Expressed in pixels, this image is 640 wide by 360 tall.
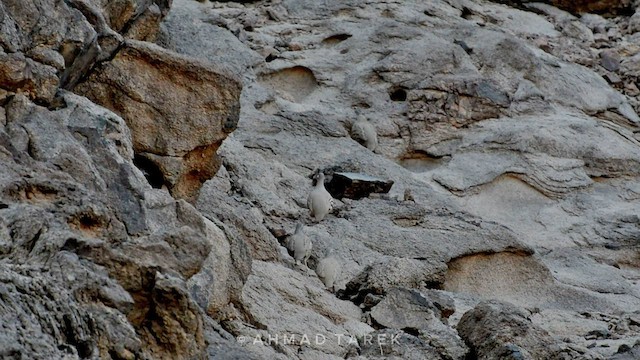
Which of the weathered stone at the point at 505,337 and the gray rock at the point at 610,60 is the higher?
the weathered stone at the point at 505,337

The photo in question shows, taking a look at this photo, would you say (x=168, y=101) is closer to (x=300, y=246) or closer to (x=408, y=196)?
(x=300, y=246)

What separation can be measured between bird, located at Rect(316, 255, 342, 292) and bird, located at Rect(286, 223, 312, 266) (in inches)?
7.3

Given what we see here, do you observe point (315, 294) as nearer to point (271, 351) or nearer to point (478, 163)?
point (271, 351)

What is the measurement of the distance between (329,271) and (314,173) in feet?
12.2

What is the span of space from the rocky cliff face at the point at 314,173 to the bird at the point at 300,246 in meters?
0.22

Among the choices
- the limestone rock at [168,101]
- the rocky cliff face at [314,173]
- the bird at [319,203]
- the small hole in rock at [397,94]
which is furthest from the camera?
the small hole in rock at [397,94]

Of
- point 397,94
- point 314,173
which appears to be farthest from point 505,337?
point 397,94

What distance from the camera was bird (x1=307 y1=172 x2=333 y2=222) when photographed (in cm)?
1431

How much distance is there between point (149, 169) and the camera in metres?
11.3

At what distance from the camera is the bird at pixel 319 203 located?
14312 mm

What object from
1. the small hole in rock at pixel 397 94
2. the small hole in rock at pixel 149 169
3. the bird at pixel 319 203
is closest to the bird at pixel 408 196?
the bird at pixel 319 203

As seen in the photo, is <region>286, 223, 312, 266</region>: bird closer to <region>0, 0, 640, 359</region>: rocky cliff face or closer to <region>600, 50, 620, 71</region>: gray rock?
<region>0, 0, 640, 359</region>: rocky cliff face

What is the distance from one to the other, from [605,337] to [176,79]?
5.05 m

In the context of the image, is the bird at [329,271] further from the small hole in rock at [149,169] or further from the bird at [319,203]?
the small hole in rock at [149,169]
